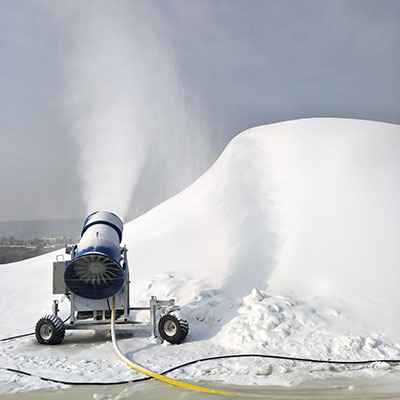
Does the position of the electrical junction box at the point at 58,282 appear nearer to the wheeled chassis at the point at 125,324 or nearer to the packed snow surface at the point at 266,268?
the wheeled chassis at the point at 125,324

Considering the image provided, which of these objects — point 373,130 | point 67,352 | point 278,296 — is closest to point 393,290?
point 278,296

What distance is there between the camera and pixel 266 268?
1298 centimetres

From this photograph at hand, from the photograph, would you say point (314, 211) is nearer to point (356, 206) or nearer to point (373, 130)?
point (356, 206)

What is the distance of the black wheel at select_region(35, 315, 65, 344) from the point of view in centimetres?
926

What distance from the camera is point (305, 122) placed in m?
22.9

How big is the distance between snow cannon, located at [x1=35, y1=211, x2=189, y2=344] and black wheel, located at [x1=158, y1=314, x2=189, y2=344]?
0.11 meters

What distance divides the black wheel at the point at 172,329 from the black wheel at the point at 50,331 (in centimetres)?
220

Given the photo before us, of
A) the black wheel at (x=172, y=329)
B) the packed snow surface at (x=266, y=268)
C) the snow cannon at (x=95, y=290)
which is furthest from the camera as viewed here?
the snow cannon at (x=95, y=290)

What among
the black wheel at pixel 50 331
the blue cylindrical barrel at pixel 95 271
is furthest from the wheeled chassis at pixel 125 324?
the blue cylindrical barrel at pixel 95 271

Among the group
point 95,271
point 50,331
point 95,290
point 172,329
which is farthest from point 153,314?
point 50,331

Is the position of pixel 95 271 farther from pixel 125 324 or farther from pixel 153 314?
pixel 153 314

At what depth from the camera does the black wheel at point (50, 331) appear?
30.4ft

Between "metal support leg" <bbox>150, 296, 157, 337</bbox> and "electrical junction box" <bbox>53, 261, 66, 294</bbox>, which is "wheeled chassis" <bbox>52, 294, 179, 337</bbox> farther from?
"electrical junction box" <bbox>53, 261, 66, 294</bbox>

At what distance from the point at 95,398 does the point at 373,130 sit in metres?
17.8
